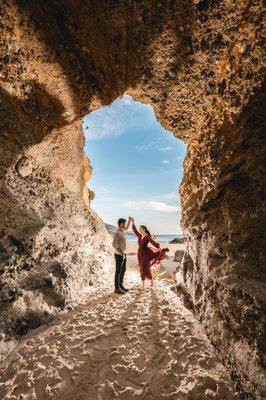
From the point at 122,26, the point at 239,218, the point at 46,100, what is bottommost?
the point at 239,218

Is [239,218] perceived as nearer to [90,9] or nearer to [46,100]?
[90,9]

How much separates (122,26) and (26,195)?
11.1 feet

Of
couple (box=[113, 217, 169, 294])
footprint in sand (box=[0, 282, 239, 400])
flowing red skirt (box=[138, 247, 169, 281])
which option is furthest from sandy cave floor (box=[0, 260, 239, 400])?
flowing red skirt (box=[138, 247, 169, 281])

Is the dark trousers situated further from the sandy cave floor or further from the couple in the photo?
the sandy cave floor

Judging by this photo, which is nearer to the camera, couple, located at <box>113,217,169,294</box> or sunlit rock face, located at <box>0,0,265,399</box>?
sunlit rock face, located at <box>0,0,265,399</box>

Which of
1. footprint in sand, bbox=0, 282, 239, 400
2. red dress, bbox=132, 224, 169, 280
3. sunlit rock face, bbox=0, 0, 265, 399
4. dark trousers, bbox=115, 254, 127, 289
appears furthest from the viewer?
red dress, bbox=132, 224, 169, 280

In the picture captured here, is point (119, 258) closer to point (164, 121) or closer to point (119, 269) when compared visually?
point (119, 269)

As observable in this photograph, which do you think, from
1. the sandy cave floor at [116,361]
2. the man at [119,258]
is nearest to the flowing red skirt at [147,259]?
the man at [119,258]

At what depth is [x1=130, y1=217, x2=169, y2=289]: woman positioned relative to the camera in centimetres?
723

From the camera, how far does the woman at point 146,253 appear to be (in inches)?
285

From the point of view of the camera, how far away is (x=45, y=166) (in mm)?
5746

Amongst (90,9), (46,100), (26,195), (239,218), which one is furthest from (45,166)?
(239,218)

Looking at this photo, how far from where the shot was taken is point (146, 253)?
734 centimetres

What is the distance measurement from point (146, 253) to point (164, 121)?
13.0 ft
